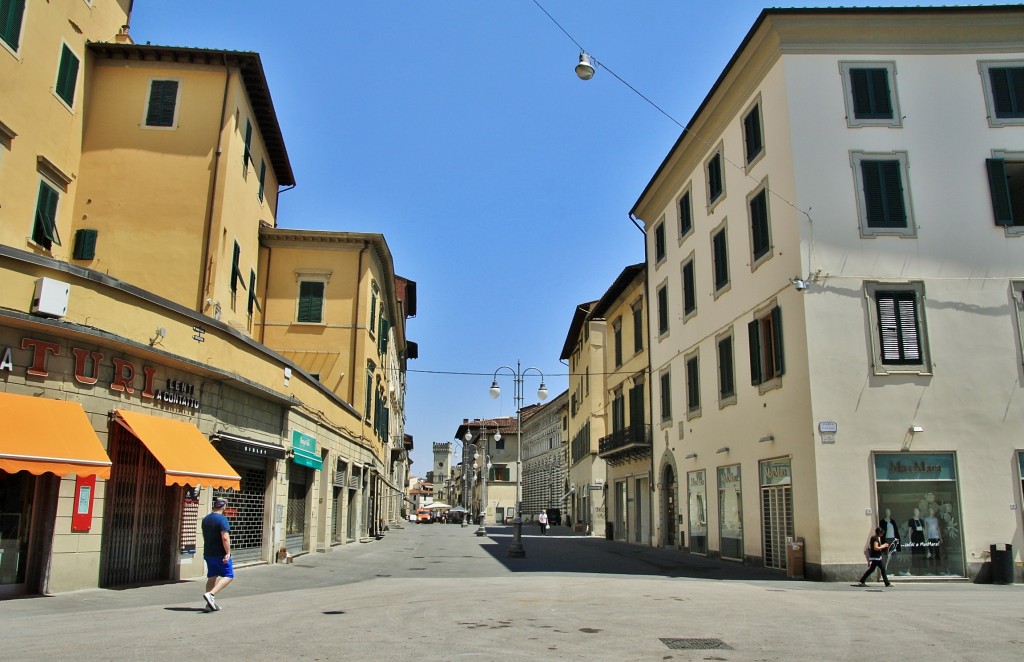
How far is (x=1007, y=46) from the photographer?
19.4m

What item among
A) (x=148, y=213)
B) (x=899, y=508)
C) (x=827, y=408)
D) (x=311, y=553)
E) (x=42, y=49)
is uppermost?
(x=42, y=49)

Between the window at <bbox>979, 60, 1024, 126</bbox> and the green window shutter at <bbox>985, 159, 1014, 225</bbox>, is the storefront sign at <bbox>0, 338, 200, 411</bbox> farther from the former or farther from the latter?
the window at <bbox>979, 60, 1024, 126</bbox>

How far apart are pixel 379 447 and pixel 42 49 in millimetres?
25732

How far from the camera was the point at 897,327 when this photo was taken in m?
18.1

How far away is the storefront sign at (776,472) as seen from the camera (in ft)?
61.9

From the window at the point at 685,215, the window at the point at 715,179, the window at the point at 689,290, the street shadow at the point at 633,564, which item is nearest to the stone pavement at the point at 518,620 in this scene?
the street shadow at the point at 633,564

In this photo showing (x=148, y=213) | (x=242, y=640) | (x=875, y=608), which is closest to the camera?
(x=242, y=640)

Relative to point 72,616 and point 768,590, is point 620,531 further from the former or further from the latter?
point 72,616

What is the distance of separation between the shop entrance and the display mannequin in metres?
15.2

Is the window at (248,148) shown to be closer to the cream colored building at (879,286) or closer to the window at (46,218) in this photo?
the window at (46,218)

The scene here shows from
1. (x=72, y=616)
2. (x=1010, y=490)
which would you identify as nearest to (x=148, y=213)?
(x=72, y=616)

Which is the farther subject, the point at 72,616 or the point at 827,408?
the point at 827,408

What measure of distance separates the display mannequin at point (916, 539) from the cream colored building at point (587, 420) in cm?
2290

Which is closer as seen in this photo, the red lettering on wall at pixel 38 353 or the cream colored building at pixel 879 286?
the red lettering on wall at pixel 38 353
